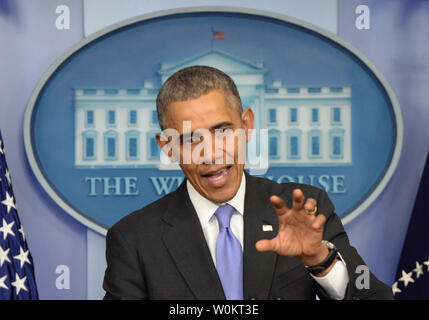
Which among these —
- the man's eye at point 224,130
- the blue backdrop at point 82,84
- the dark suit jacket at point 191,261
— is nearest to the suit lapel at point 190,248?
the dark suit jacket at point 191,261

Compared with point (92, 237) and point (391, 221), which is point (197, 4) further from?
point (391, 221)

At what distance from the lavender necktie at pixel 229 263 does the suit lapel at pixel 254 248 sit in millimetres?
20

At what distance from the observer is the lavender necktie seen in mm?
1510

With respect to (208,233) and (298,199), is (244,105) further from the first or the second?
(298,199)

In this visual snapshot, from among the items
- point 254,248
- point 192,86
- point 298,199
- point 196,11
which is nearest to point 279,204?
point 298,199

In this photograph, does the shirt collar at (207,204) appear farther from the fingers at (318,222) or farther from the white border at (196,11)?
the white border at (196,11)

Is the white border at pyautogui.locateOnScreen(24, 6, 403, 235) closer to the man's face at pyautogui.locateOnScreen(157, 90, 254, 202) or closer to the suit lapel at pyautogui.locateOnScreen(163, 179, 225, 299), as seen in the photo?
the suit lapel at pyautogui.locateOnScreen(163, 179, 225, 299)

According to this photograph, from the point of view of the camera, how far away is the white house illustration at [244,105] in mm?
2562

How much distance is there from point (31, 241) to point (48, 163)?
0.37 metres

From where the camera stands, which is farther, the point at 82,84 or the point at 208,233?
the point at 82,84

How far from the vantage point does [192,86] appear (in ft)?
4.93

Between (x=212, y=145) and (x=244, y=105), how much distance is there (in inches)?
42.9
